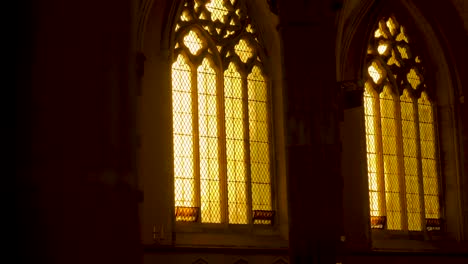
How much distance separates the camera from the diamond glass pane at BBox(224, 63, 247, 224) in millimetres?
16703

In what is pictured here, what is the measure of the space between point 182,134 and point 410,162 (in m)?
5.45

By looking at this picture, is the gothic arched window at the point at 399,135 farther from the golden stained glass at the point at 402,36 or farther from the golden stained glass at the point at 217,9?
the golden stained glass at the point at 217,9

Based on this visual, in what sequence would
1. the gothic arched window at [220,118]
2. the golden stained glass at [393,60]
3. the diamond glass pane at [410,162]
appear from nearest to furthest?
the gothic arched window at [220,118] → the diamond glass pane at [410,162] → the golden stained glass at [393,60]

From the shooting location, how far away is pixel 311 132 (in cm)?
1017

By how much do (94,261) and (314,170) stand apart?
860 centimetres

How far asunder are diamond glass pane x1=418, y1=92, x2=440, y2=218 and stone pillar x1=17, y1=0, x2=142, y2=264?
18115 mm

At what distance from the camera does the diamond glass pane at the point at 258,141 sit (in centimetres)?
1703

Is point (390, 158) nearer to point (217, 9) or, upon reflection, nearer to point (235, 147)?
point (235, 147)

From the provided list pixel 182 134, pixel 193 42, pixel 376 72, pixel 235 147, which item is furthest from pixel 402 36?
pixel 182 134

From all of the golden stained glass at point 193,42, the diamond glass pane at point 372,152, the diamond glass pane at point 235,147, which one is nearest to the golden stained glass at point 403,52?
the diamond glass pane at point 372,152

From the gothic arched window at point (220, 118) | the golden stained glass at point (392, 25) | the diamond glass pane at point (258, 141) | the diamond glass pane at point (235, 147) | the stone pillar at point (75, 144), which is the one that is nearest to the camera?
the stone pillar at point (75, 144)

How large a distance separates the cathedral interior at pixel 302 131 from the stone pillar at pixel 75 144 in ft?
27.1

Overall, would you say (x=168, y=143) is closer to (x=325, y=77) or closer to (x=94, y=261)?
(x=325, y=77)

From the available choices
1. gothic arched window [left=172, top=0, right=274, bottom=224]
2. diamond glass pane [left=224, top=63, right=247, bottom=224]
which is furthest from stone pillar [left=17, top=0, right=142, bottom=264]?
diamond glass pane [left=224, top=63, right=247, bottom=224]
